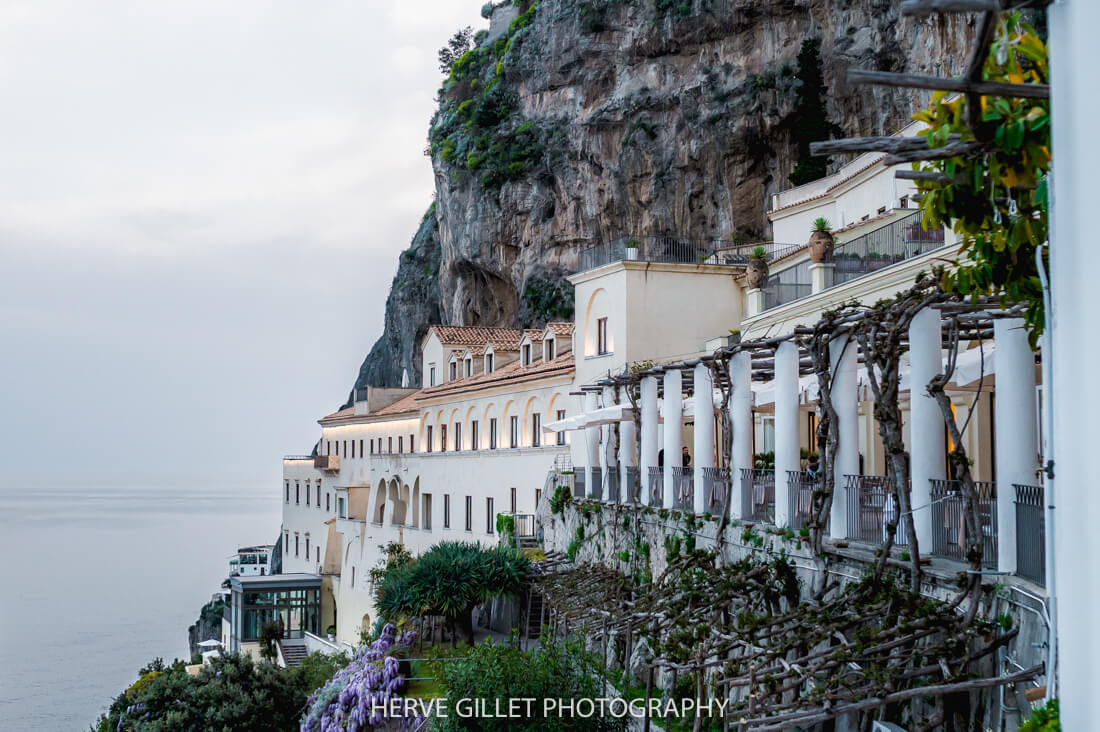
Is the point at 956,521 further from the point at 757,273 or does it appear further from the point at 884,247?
the point at 757,273

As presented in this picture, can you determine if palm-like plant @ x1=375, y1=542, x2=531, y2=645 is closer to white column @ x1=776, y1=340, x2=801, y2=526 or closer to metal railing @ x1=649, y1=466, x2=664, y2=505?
→ metal railing @ x1=649, y1=466, x2=664, y2=505

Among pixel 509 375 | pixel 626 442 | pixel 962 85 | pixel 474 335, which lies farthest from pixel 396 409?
pixel 962 85

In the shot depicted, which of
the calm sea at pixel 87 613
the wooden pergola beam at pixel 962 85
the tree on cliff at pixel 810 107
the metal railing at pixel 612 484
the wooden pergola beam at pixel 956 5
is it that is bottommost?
the calm sea at pixel 87 613

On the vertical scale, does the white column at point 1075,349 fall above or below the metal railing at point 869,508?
above

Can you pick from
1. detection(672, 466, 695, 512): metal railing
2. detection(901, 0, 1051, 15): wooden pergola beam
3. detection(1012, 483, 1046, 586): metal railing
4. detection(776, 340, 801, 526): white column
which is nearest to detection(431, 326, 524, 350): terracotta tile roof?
detection(672, 466, 695, 512): metal railing

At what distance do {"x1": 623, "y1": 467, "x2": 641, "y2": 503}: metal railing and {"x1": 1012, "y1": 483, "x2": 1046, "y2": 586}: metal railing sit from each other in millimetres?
13004

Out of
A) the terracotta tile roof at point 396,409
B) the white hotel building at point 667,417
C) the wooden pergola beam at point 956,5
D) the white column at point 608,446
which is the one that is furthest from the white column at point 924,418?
the terracotta tile roof at point 396,409

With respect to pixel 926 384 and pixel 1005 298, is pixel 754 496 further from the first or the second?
pixel 1005 298

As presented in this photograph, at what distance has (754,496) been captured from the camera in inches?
664

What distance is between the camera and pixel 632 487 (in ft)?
76.5

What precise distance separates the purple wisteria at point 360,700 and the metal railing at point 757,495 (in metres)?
7.02

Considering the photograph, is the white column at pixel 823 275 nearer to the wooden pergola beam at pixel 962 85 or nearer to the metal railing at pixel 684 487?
the metal railing at pixel 684 487

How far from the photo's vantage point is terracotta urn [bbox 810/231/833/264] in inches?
931

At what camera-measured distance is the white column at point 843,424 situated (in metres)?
13.6
